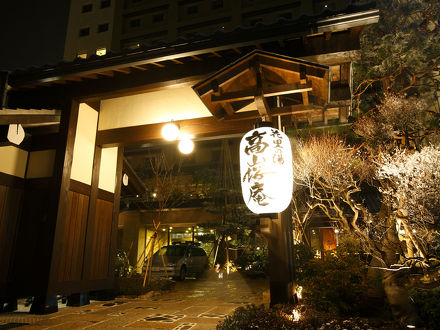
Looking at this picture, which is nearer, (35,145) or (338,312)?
(338,312)

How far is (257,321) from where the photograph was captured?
4969 mm

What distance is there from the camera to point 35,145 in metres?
7.90

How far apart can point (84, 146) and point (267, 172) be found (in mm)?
5454

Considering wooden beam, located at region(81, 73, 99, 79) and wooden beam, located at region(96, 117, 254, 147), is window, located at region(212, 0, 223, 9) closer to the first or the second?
wooden beam, located at region(96, 117, 254, 147)

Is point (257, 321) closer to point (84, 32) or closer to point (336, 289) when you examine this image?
point (336, 289)

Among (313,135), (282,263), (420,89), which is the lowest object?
(282,263)

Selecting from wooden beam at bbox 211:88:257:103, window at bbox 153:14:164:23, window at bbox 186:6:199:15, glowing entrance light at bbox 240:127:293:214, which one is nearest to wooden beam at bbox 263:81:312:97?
wooden beam at bbox 211:88:257:103

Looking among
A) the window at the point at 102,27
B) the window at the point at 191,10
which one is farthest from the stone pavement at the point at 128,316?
the window at the point at 102,27

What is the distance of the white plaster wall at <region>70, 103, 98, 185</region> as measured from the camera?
7762mm

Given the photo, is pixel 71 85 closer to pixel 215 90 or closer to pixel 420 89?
pixel 215 90

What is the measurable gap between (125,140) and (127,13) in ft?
114

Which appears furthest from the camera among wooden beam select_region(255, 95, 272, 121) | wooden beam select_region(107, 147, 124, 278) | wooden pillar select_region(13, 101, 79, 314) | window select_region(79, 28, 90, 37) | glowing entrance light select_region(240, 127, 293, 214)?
window select_region(79, 28, 90, 37)

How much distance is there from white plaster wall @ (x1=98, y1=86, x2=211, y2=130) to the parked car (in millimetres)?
8944

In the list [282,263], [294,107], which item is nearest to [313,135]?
[294,107]
